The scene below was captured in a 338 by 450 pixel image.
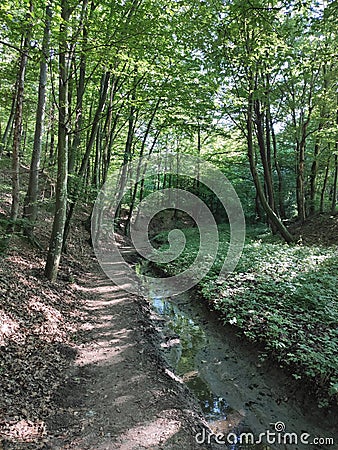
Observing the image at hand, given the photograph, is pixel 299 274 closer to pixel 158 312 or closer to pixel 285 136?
pixel 158 312

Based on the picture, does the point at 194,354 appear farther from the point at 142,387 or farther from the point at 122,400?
the point at 122,400

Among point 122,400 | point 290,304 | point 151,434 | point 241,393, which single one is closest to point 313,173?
point 290,304

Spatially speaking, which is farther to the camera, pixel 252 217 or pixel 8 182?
pixel 252 217

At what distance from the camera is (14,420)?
127 inches

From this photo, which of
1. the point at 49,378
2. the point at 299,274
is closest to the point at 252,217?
the point at 299,274

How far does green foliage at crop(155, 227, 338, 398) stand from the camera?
179 inches

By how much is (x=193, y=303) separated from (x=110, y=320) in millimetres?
2734

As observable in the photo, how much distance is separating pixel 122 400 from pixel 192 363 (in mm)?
1918

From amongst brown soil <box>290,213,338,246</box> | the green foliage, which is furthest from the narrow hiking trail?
brown soil <box>290,213,338,246</box>

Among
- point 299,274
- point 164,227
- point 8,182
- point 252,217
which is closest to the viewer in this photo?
point 299,274

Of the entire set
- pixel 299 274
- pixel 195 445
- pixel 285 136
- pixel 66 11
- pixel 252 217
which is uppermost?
pixel 285 136

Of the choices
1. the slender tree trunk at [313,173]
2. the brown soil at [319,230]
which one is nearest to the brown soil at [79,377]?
the brown soil at [319,230]

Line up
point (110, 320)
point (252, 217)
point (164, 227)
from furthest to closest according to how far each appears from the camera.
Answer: point (164, 227), point (252, 217), point (110, 320)

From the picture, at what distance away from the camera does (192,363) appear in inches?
221
